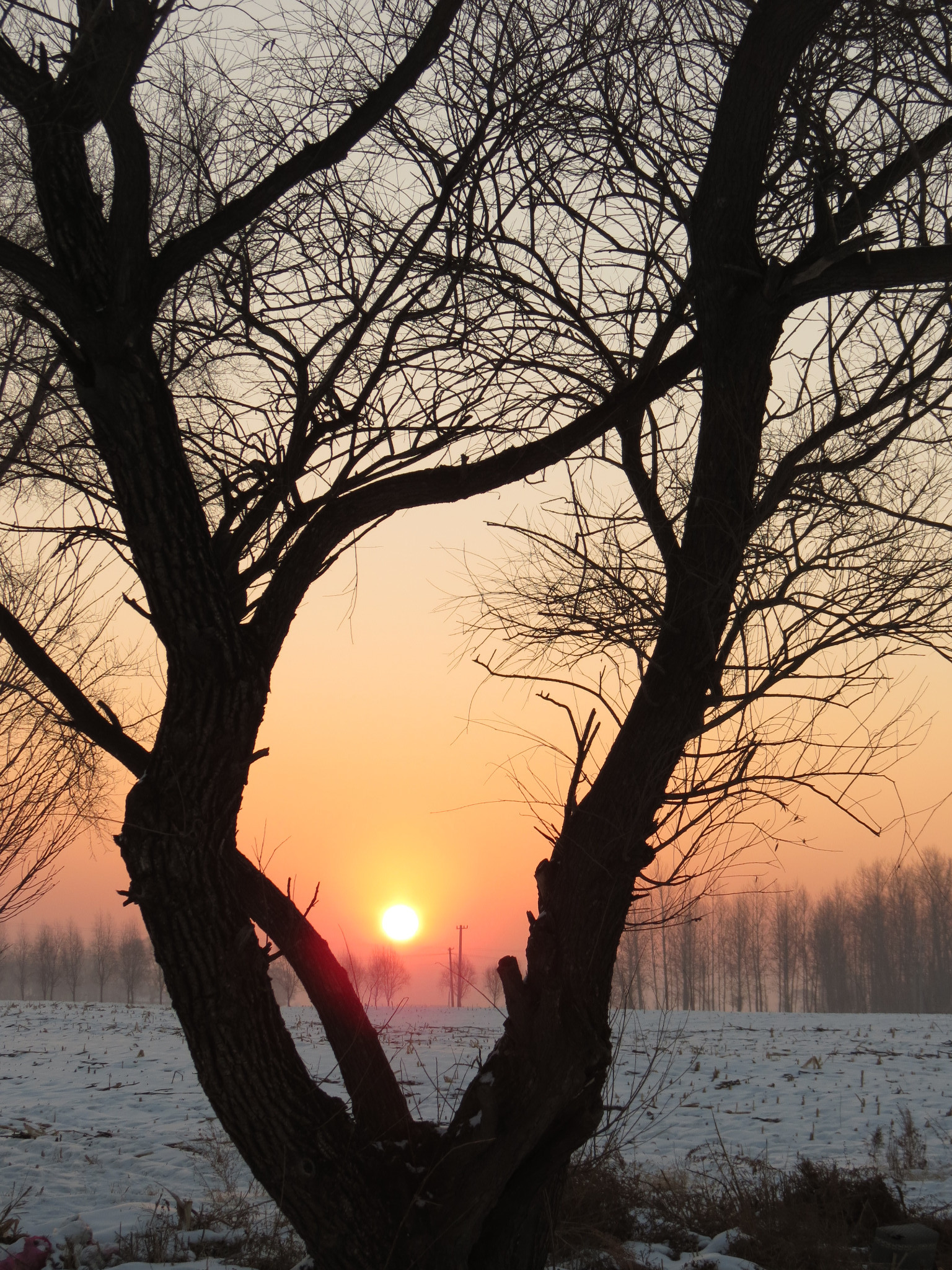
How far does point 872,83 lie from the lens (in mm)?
3295

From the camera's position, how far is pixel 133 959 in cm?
7831

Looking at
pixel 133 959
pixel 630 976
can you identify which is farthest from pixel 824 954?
pixel 630 976

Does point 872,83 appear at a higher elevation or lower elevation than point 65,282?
higher

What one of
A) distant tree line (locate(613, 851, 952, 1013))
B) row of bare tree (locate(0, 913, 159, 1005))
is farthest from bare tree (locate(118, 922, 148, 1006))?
distant tree line (locate(613, 851, 952, 1013))

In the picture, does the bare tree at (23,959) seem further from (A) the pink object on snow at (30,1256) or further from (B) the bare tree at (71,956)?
(A) the pink object on snow at (30,1256)

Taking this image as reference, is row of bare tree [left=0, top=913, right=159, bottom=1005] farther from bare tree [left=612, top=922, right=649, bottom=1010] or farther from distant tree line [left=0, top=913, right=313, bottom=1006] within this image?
bare tree [left=612, top=922, right=649, bottom=1010]

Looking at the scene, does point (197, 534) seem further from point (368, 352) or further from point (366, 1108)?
point (366, 1108)

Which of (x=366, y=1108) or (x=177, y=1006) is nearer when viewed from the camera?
(x=177, y=1006)

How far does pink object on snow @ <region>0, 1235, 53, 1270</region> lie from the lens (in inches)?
185

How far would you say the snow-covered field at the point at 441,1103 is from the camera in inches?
262

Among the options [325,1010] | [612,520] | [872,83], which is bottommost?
[325,1010]

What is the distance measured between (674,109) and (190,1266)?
6.23 m

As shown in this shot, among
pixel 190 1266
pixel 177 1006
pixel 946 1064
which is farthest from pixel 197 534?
pixel 946 1064

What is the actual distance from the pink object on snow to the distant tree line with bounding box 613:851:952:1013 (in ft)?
188
